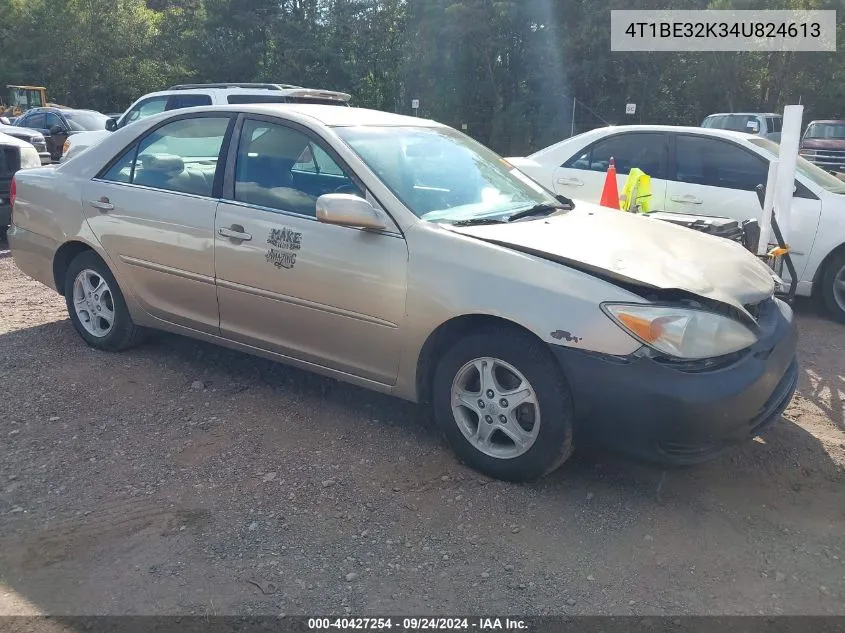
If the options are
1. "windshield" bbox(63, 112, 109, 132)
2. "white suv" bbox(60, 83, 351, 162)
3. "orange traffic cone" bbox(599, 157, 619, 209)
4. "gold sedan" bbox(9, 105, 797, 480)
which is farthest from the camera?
"windshield" bbox(63, 112, 109, 132)

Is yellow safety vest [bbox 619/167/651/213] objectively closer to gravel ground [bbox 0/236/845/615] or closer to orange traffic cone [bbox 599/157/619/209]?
orange traffic cone [bbox 599/157/619/209]

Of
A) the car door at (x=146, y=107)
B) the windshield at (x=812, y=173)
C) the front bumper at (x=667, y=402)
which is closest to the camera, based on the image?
the front bumper at (x=667, y=402)

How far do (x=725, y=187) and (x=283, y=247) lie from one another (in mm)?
4422

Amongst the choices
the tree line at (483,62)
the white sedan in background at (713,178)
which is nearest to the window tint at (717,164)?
the white sedan in background at (713,178)

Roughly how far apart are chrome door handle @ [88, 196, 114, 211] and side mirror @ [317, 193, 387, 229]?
185 cm

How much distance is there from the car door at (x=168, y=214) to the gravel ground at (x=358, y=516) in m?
0.57

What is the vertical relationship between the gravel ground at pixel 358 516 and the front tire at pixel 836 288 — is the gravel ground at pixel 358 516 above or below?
below

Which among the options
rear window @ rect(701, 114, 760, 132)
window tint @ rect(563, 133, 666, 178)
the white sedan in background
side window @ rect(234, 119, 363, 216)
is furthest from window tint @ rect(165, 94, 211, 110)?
rear window @ rect(701, 114, 760, 132)

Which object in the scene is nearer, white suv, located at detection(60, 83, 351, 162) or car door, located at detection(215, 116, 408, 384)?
car door, located at detection(215, 116, 408, 384)

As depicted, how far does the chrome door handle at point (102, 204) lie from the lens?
15.9ft

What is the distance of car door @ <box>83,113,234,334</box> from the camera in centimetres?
443

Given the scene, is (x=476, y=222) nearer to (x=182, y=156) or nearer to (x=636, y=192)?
(x=182, y=156)

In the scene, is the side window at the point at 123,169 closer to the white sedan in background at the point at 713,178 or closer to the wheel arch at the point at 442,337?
the wheel arch at the point at 442,337

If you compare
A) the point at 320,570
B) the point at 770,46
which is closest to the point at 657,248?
the point at 320,570
